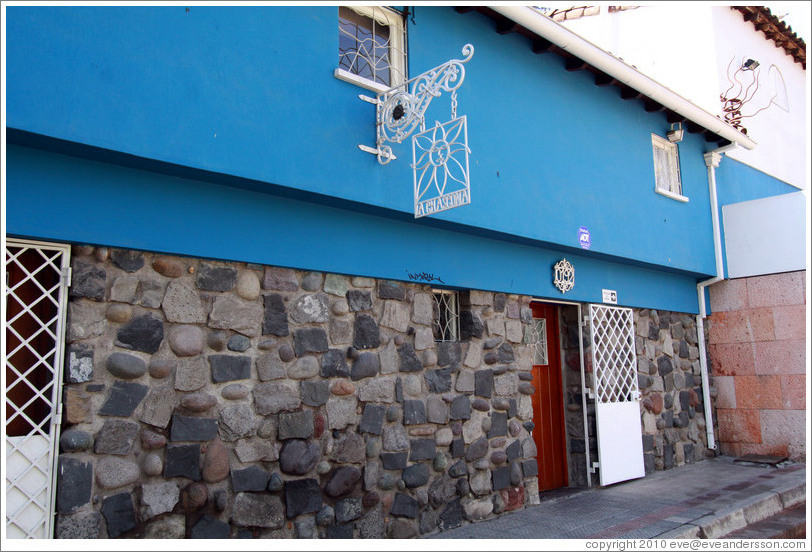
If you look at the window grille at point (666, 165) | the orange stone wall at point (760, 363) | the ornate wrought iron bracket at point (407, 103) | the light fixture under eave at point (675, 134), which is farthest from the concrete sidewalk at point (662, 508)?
the light fixture under eave at point (675, 134)

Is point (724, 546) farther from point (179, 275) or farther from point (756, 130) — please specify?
point (756, 130)

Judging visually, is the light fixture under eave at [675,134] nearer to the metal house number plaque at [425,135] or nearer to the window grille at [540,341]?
the window grille at [540,341]

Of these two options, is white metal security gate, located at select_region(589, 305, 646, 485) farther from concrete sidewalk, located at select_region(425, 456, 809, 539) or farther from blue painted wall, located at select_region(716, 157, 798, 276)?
blue painted wall, located at select_region(716, 157, 798, 276)

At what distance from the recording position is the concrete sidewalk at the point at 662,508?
5465 mm

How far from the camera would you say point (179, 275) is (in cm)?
429

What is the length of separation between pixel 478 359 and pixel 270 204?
2.58 meters

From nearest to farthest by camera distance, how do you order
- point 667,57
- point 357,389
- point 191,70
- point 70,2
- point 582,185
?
point 70,2
point 191,70
point 357,389
point 582,185
point 667,57

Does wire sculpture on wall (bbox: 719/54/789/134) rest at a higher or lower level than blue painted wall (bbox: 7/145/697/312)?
higher

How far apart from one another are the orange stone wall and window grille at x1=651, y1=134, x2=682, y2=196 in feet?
5.92

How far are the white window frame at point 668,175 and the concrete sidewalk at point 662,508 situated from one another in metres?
3.75

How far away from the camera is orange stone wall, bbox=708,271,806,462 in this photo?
8852mm

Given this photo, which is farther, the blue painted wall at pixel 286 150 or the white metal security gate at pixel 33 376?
the blue painted wall at pixel 286 150

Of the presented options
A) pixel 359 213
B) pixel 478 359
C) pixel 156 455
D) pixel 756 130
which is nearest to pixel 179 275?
pixel 156 455

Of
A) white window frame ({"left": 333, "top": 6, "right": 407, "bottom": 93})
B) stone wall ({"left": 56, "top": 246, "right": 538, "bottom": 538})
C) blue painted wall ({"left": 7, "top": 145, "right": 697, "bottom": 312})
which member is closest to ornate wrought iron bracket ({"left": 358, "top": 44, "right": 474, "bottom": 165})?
white window frame ({"left": 333, "top": 6, "right": 407, "bottom": 93})
